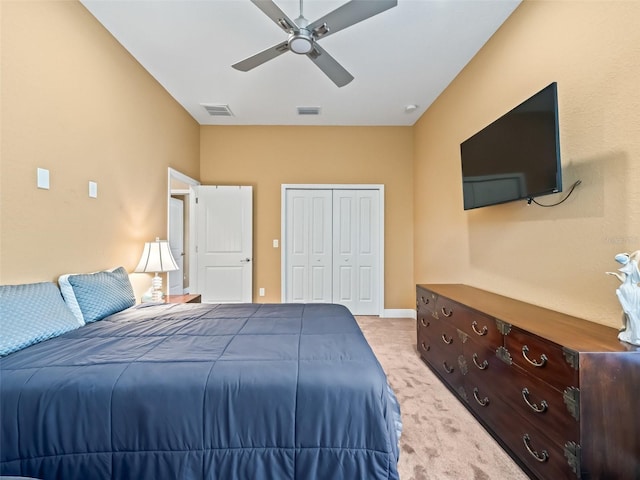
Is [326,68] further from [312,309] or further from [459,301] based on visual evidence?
[459,301]

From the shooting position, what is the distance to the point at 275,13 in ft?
5.65

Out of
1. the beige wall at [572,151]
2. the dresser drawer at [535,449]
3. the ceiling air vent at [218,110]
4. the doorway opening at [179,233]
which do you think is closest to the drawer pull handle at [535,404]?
the dresser drawer at [535,449]

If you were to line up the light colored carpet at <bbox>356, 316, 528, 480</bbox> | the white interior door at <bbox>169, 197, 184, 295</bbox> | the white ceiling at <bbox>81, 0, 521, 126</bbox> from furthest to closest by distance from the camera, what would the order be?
1. the white interior door at <bbox>169, 197, 184, 295</bbox>
2. the white ceiling at <bbox>81, 0, 521, 126</bbox>
3. the light colored carpet at <bbox>356, 316, 528, 480</bbox>

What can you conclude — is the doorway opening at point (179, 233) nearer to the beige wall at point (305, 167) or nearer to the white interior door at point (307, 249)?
the beige wall at point (305, 167)

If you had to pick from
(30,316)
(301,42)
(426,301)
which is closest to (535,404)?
(426,301)

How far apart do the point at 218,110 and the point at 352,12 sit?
2728mm

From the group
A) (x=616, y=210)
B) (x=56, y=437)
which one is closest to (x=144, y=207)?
(x=56, y=437)

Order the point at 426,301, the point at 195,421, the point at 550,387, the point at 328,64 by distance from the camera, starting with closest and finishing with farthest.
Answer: the point at 195,421 < the point at 550,387 < the point at 328,64 < the point at 426,301

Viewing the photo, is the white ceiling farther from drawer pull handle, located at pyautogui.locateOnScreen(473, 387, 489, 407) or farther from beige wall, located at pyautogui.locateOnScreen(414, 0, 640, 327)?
drawer pull handle, located at pyautogui.locateOnScreen(473, 387, 489, 407)

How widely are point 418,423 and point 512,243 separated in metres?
1.54

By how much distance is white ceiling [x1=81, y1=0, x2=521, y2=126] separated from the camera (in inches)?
85.3

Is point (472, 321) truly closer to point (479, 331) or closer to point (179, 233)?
point (479, 331)

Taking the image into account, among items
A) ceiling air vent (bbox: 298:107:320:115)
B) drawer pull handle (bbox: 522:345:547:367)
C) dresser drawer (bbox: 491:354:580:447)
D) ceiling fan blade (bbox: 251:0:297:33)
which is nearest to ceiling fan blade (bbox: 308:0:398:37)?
ceiling fan blade (bbox: 251:0:297:33)

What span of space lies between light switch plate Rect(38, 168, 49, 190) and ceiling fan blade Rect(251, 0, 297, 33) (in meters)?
1.74
